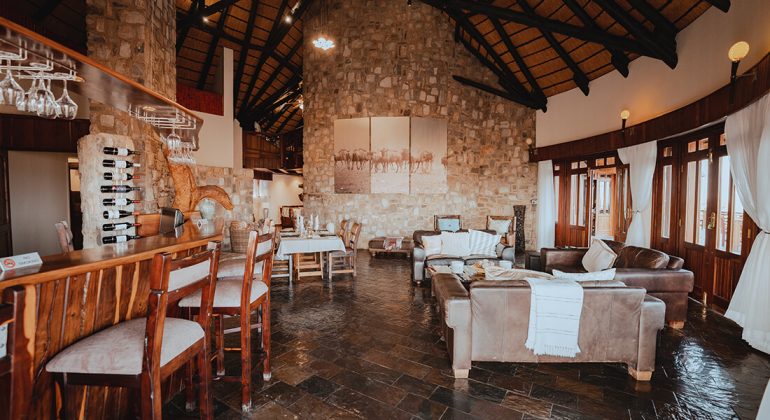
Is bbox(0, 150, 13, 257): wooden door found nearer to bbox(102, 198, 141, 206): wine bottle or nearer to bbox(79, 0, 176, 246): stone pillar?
bbox(79, 0, 176, 246): stone pillar

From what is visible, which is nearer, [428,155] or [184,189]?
[184,189]

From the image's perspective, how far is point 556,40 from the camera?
721 centimetres

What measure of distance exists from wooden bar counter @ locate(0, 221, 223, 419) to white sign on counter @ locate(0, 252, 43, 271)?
2.4 inches

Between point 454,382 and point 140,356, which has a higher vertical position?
point 140,356

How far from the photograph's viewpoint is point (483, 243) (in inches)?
228

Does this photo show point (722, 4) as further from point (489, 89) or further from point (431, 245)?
point (489, 89)

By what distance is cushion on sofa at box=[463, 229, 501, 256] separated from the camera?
577 cm

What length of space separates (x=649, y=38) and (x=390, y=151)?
225 inches

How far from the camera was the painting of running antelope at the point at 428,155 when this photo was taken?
9.29 m

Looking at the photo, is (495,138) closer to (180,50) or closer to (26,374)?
(180,50)

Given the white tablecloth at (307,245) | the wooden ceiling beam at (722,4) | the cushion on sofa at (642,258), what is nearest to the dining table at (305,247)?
the white tablecloth at (307,245)

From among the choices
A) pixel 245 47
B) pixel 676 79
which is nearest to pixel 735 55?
pixel 676 79

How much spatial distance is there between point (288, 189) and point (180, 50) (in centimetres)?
912

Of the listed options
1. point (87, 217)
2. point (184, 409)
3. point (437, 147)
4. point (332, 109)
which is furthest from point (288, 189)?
point (184, 409)
